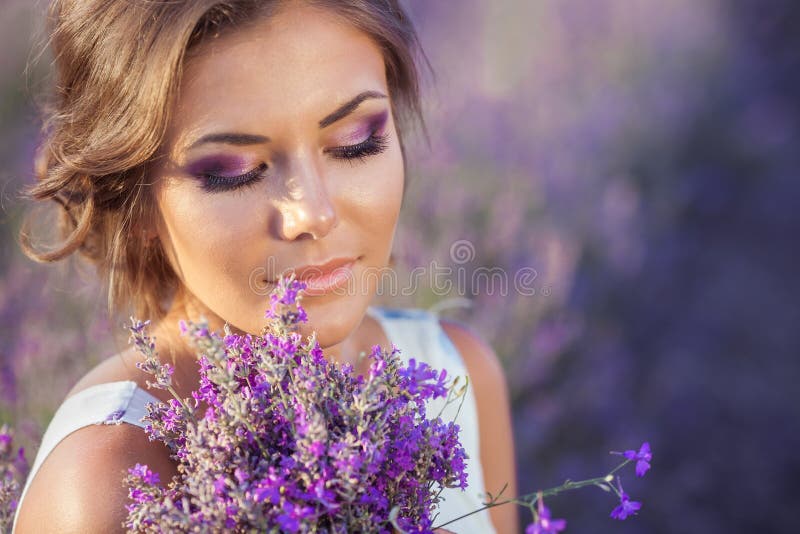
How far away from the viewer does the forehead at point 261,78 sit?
161 cm

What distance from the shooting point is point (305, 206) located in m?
1.61

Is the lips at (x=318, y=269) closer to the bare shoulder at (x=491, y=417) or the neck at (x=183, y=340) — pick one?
the neck at (x=183, y=340)

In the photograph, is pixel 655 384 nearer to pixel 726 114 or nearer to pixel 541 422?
pixel 541 422

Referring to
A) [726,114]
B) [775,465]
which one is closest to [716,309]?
[775,465]

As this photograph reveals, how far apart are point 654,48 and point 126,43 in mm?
5161

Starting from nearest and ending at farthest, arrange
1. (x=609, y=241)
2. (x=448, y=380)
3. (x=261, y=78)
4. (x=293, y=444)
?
(x=293, y=444)
(x=261, y=78)
(x=448, y=380)
(x=609, y=241)

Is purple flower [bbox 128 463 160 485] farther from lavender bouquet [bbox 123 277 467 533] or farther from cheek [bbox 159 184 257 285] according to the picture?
cheek [bbox 159 184 257 285]

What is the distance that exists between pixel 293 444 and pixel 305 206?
1.74 feet

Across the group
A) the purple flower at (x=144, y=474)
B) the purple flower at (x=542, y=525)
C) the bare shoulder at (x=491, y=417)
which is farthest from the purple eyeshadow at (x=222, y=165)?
the bare shoulder at (x=491, y=417)

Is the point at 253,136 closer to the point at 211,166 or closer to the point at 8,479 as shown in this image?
the point at 211,166

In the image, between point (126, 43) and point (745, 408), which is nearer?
point (126, 43)

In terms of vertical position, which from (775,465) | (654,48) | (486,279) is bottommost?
(775,465)

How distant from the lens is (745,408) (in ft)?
15.3

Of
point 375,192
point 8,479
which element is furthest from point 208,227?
point 8,479
